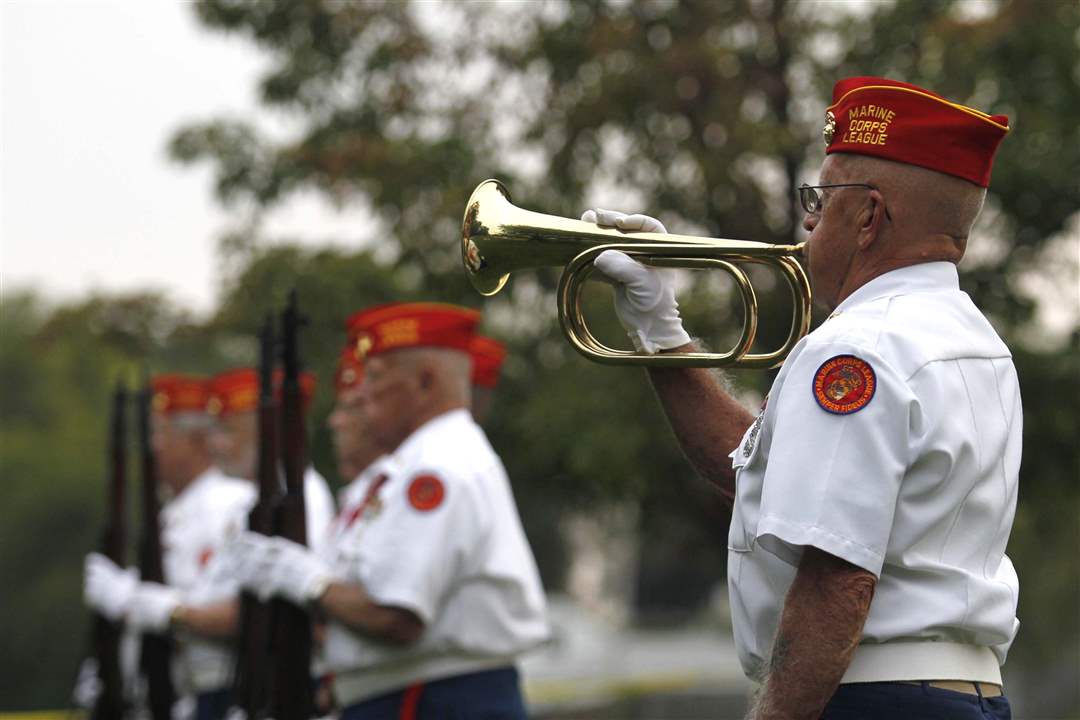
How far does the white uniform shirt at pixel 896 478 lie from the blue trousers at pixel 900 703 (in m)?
0.09

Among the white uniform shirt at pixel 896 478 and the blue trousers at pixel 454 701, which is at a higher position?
the white uniform shirt at pixel 896 478

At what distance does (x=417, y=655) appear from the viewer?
5.21m

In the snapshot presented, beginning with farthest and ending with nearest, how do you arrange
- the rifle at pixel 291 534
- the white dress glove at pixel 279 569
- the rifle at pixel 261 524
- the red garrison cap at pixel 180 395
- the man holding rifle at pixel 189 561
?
the red garrison cap at pixel 180 395 → the man holding rifle at pixel 189 561 → the rifle at pixel 261 524 → the rifle at pixel 291 534 → the white dress glove at pixel 279 569

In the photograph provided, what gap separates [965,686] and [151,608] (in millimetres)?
5850

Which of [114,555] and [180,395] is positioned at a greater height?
[180,395]

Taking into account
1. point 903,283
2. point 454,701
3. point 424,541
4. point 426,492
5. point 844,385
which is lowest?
point 454,701

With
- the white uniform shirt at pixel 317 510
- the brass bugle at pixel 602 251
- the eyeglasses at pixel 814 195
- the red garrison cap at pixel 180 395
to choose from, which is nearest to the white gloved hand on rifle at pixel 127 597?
the white uniform shirt at pixel 317 510

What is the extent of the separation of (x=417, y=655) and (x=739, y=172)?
19.4 ft

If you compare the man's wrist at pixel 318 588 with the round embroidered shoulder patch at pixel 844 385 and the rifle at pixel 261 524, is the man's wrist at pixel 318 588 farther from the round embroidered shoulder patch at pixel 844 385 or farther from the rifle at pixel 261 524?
the round embroidered shoulder patch at pixel 844 385

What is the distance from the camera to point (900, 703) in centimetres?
288

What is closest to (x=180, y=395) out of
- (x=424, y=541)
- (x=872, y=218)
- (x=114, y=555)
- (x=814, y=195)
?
(x=114, y=555)

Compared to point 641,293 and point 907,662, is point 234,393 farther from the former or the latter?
point 907,662

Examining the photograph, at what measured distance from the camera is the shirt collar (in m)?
3.05

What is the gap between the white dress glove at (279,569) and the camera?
541 cm
